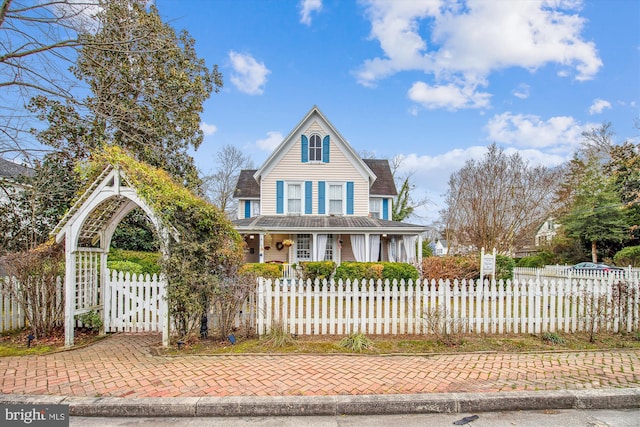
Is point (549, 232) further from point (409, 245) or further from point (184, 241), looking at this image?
point (184, 241)

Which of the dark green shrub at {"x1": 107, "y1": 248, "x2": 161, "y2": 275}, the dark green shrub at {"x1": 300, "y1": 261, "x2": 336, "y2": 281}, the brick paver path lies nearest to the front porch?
the dark green shrub at {"x1": 300, "y1": 261, "x2": 336, "y2": 281}

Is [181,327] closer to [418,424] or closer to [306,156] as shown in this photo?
[418,424]

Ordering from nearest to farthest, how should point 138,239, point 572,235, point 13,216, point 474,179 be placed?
point 13,216 < point 138,239 < point 474,179 < point 572,235

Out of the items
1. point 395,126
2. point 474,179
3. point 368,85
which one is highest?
point 368,85

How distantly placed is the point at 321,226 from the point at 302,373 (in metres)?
11.4

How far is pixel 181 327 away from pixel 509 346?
6.13m

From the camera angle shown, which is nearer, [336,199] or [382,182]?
[336,199]

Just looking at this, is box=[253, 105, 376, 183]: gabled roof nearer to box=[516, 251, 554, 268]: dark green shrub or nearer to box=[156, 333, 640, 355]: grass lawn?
box=[156, 333, 640, 355]: grass lawn

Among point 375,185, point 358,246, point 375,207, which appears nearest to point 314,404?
point 358,246

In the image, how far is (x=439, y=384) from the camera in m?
4.10

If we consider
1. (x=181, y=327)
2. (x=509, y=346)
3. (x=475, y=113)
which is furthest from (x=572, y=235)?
(x=181, y=327)

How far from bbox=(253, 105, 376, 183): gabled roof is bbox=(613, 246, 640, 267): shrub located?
738 inches

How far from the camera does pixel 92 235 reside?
659cm

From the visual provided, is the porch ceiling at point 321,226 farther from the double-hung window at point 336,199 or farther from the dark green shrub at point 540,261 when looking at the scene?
the dark green shrub at point 540,261
